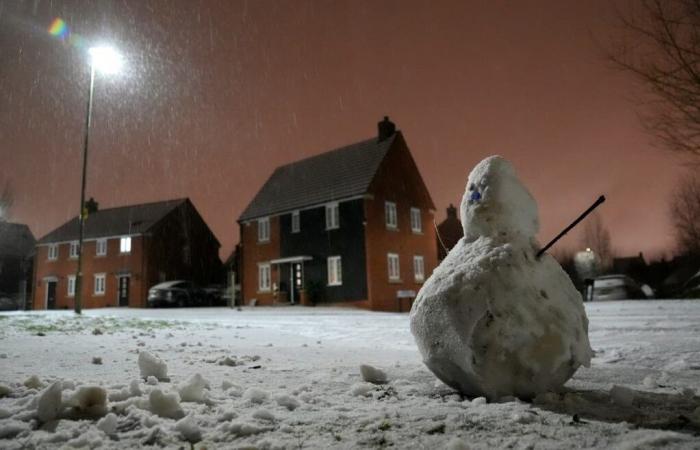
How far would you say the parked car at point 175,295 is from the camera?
33.9 m

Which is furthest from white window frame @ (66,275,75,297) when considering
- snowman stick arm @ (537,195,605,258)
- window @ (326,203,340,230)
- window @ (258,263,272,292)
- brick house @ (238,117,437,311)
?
snowman stick arm @ (537,195,605,258)

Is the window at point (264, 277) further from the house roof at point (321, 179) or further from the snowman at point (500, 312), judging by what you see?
the snowman at point (500, 312)

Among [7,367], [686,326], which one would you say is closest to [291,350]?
[7,367]

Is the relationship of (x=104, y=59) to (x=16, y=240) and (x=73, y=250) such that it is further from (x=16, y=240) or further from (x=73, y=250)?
(x=16, y=240)

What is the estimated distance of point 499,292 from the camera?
355cm

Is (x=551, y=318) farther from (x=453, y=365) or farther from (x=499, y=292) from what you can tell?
(x=453, y=365)

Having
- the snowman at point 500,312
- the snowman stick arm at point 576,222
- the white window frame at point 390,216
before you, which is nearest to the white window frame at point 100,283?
the white window frame at point 390,216

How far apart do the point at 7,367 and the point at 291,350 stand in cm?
339

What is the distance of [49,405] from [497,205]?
11.3 ft

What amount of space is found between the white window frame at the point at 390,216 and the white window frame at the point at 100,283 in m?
26.9

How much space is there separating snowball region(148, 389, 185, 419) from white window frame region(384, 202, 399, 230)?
2619 centimetres

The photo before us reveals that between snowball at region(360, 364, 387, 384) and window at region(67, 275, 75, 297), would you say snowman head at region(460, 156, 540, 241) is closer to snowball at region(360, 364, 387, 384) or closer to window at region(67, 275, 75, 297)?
snowball at region(360, 364, 387, 384)

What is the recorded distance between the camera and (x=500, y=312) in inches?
137

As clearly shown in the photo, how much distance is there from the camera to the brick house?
27.9 m
